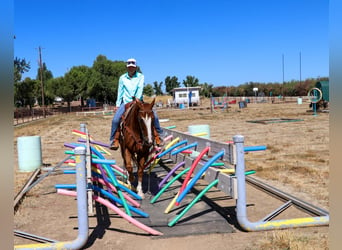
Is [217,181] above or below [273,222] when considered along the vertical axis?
above

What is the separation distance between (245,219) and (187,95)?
2316 inches

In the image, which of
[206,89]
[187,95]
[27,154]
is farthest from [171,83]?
A: [27,154]

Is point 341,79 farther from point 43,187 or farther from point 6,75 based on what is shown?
point 43,187

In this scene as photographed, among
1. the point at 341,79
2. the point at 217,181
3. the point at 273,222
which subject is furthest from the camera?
the point at 217,181

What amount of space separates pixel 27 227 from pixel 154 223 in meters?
1.97

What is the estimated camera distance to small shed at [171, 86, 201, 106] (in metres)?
61.8

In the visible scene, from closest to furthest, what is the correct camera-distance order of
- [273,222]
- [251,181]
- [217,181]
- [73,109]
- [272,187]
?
[273,222], [217,181], [272,187], [251,181], [73,109]

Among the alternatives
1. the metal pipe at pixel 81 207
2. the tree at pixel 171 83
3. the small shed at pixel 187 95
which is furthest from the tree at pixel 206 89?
the metal pipe at pixel 81 207

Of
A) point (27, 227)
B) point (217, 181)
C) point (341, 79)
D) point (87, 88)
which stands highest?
point (87, 88)

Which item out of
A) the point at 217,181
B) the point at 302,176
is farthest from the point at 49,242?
the point at 302,176

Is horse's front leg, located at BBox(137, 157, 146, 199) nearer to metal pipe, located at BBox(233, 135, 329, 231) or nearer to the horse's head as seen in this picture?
the horse's head

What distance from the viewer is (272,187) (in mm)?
6629

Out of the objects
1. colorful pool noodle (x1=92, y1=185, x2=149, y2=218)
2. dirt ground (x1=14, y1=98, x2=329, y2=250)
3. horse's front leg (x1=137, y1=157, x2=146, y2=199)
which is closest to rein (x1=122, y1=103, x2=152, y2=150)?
horse's front leg (x1=137, y1=157, x2=146, y2=199)

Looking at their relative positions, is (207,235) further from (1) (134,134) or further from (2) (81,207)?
(1) (134,134)
